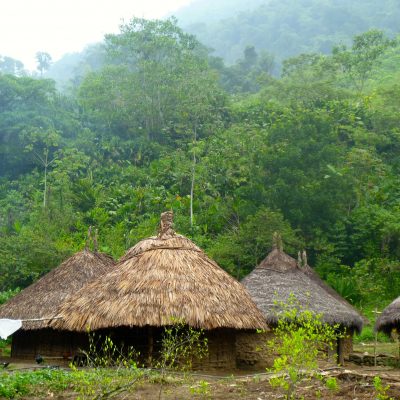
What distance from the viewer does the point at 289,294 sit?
14.1 metres

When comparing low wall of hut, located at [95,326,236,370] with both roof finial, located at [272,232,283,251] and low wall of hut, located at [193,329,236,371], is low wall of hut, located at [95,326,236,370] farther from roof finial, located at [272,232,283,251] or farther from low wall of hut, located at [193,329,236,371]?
roof finial, located at [272,232,283,251]

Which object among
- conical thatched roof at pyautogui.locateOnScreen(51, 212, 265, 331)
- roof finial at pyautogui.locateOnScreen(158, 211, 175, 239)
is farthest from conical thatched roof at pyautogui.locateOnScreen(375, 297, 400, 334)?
roof finial at pyautogui.locateOnScreen(158, 211, 175, 239)

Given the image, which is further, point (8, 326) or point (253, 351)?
point (253, 351)

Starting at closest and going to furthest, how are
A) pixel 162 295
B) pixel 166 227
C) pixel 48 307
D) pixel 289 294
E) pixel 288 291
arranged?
pixel 162 295 → pixel 166 227 → pixel 289 294 → pixel 48 307 → pixel 288 291

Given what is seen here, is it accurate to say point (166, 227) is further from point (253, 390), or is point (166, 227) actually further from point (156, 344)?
point (253, 390)

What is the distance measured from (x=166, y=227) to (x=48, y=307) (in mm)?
3435

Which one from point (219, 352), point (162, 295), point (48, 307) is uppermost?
point (162, 295)

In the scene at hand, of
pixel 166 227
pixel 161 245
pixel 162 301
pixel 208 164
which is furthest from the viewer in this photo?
pixel 208 164

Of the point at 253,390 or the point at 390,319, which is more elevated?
the point at 390,319

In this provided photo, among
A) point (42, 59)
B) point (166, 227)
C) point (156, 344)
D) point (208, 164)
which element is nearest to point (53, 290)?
point (166, 227)

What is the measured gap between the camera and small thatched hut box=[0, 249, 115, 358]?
14.1 metres

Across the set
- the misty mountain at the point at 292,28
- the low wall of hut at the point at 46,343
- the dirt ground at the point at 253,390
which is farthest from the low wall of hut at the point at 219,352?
the misty mountain at the point at 292,28

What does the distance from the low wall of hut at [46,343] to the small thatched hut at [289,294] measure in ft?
12.4

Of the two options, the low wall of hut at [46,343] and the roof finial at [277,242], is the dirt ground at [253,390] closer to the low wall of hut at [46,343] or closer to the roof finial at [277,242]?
the low wall of hut at [46,343]
